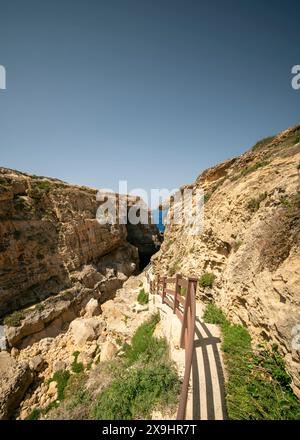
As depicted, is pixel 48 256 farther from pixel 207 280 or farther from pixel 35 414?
pixel 207 280

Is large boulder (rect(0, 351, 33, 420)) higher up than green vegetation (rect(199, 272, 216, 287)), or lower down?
lower down

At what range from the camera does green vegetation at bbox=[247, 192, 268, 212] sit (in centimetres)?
771

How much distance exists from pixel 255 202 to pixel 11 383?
14.9m

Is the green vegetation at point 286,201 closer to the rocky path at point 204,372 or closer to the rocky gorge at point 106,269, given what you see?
the rocky gorge at point 106,269

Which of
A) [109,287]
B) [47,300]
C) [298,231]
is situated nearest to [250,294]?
[298,231]

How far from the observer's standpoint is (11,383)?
9.59m

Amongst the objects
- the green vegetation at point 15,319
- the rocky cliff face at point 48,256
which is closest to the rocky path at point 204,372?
the green vegetation at point 15,319

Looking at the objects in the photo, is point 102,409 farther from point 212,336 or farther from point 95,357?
point 95,357

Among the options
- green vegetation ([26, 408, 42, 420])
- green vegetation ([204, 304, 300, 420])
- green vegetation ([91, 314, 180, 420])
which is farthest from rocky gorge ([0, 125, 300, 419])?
green vegetation ([91, 314, 180, 420])

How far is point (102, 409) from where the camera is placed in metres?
5.44

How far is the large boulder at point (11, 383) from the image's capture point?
8875 mm

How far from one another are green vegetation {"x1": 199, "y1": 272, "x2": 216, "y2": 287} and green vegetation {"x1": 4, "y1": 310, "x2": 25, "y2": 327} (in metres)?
13.4

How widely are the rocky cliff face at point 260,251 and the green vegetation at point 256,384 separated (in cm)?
27

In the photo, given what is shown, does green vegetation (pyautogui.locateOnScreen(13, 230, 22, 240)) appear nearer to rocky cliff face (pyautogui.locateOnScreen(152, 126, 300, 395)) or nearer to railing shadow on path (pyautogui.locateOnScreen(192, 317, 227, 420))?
rocky cliff face (pyautogui.locateOnScreen(152, 126, 300, 395))
